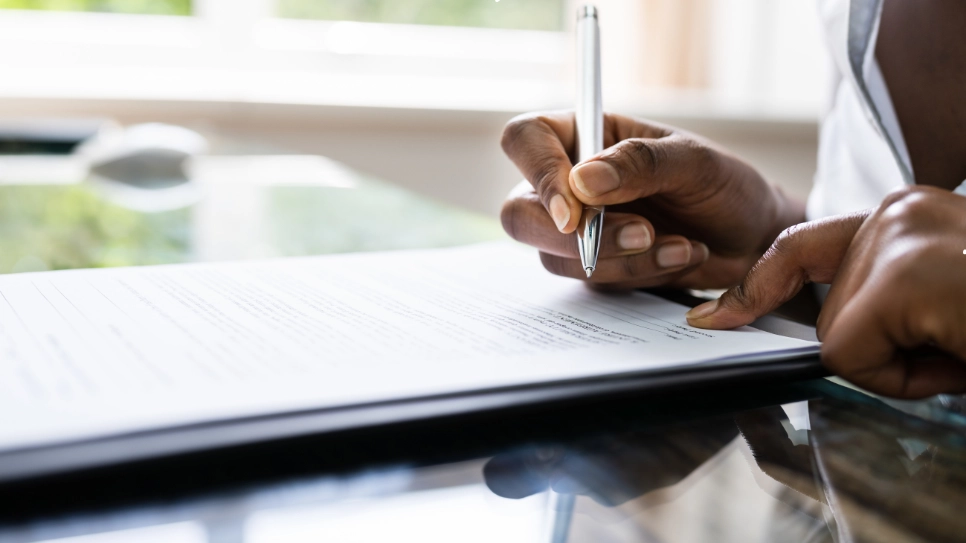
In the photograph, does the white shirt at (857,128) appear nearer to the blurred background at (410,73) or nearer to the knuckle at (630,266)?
the knuckle at (630,266)

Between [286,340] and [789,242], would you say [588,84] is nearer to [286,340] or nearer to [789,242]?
[789,242]

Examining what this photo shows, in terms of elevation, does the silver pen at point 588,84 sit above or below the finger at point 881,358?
above

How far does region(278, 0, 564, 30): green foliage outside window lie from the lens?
254 centimetres

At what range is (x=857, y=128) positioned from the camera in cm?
79

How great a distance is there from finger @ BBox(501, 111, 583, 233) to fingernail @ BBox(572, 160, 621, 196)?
0.02 meters

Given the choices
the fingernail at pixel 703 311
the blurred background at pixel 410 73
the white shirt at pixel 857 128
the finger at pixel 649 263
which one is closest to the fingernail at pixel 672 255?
the finger at pixel 649 263

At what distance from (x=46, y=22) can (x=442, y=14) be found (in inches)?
47.5

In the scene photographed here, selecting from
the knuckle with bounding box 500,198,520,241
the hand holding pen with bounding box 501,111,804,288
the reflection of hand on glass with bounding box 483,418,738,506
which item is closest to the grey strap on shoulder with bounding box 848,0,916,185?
the hand holding pen with bounding box 501,111,804,288

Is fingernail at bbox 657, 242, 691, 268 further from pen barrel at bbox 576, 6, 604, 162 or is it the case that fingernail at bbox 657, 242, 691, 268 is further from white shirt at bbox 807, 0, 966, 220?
white shirt at bbox 807, 0, 966, 220

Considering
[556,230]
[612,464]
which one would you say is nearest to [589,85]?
[556,230]

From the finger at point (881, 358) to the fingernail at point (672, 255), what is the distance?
0.18m

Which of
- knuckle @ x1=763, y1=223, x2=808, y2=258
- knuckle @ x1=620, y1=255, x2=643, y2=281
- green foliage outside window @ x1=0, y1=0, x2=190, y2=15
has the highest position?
green foliage outside window @ x1=0, y1=0, x2=190, y2=15

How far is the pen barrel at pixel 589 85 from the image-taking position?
56cm

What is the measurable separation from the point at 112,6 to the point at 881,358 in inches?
102
